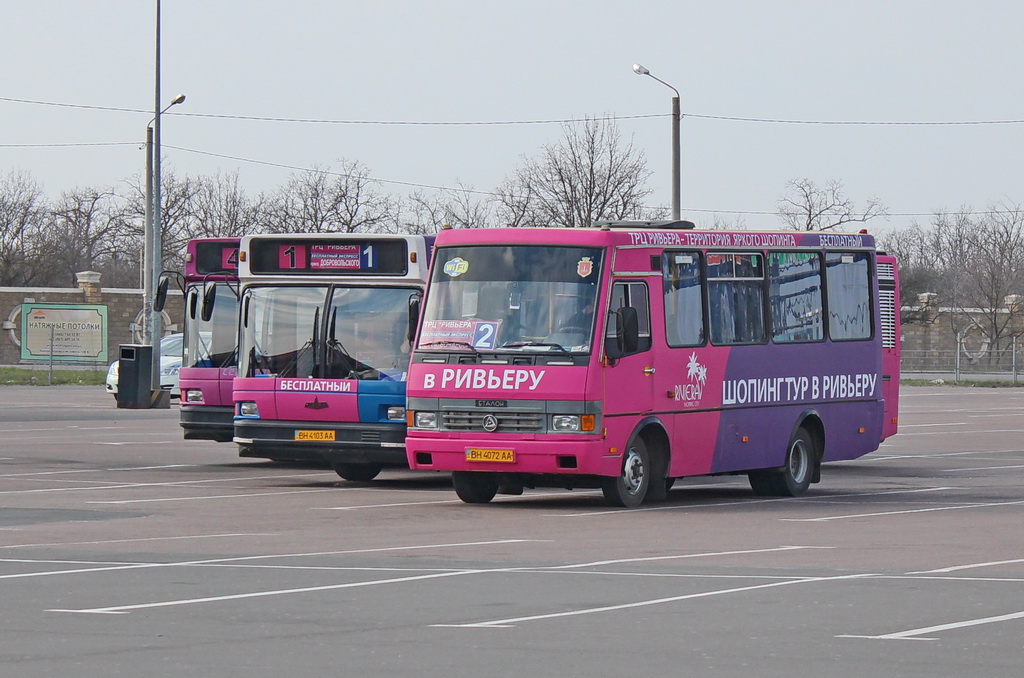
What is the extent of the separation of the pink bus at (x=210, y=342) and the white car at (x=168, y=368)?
58.1ft

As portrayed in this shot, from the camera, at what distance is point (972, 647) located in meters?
8.08

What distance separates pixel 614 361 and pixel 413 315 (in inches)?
118

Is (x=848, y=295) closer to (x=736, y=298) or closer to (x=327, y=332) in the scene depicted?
(x=736, y=298)

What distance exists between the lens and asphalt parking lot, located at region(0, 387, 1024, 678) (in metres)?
7.84

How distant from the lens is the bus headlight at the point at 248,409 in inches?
743

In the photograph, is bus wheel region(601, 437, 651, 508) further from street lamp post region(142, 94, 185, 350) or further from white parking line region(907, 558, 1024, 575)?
street lamp post region(142, 94, 185, 350)

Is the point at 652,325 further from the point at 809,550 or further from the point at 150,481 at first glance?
the point at 150,481

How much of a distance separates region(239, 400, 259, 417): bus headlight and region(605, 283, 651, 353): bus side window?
16.5ft

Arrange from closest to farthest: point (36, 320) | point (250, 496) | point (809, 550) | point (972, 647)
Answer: point (972, 647) < point (809, 550) < point (250, 496) < point (36, 320)

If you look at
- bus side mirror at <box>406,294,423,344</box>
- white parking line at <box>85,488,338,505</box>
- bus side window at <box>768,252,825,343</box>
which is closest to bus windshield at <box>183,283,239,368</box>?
white parking line at <box>85,488,338,505</box>

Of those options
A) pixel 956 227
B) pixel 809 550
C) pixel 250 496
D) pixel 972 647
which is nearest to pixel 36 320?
pixel 250 496

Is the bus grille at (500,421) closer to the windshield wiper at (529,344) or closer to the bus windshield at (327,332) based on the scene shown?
the windshield wiper at (529,344)

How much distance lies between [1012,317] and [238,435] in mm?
65269

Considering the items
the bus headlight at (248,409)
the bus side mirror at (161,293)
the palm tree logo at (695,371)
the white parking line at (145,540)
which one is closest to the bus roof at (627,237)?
the palm tree logo at (695,371)
